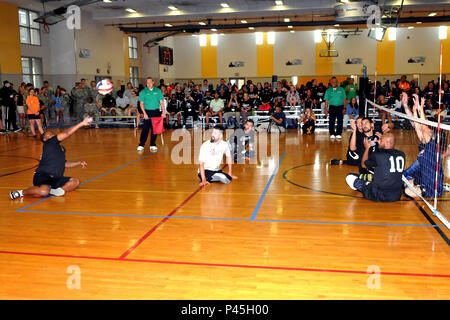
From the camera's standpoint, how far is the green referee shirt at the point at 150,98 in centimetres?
1138

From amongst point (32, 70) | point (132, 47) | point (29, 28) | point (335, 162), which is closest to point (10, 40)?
point (29, 28)

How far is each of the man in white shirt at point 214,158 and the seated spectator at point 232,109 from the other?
31.0 feet

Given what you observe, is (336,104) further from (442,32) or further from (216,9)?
(442,32)

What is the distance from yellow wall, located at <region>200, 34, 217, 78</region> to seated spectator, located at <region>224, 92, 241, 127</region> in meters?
20.1

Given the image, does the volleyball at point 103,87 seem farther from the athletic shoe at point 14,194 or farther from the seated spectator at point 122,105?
the seated spectator at point 122,105

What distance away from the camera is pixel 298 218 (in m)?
5.41

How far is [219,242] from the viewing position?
4.57m

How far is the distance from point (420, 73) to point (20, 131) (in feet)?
96.5

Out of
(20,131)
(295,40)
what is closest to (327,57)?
(295,40)

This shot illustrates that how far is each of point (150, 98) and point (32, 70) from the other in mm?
13559

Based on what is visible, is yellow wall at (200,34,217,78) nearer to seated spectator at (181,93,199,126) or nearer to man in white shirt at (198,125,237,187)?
seated spectator at (181,93,199,126)

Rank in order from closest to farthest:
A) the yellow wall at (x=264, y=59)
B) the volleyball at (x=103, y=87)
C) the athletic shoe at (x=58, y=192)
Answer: the athletic shoe at (x=58, y=192) < the volleyball at (x=103, y=87) < the yellow wall at (x=264, y=59)

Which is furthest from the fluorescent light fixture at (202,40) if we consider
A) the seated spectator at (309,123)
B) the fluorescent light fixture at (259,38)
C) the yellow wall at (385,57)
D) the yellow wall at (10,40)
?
the seated spectator at (309,123)

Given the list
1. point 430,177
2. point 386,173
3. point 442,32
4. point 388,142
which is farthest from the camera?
point 442,32
